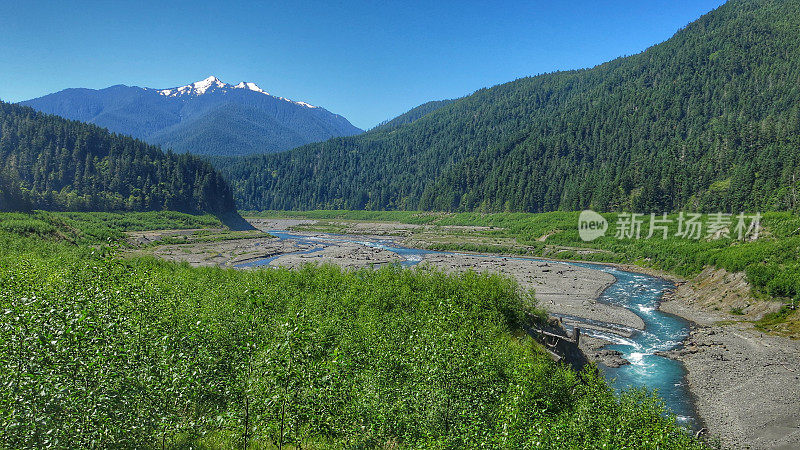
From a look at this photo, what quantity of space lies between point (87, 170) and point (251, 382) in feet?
639

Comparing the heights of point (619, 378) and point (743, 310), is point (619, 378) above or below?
below

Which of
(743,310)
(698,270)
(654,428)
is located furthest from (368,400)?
(698,270)

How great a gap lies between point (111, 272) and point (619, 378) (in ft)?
149

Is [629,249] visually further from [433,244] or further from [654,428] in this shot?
[654,428]

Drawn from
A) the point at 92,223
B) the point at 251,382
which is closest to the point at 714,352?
the point at 251,382

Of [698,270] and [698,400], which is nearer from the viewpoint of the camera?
[698,400]

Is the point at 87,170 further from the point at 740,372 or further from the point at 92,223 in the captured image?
the point at 740,372

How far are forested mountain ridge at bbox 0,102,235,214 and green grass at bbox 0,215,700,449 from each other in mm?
145085

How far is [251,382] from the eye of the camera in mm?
13477

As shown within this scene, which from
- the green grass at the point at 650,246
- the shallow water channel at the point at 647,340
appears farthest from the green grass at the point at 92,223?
the green grass at the point at 650,246

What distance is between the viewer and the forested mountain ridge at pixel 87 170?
149125mm

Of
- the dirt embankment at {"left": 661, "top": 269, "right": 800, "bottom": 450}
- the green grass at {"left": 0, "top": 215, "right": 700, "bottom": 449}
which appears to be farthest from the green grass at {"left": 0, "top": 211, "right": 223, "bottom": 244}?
the dirt embankment at {"left": 661, "top": 269, "right": 800, "bottom": 450}

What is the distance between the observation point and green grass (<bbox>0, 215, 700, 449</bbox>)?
1151cm

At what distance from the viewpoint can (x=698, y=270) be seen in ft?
278
